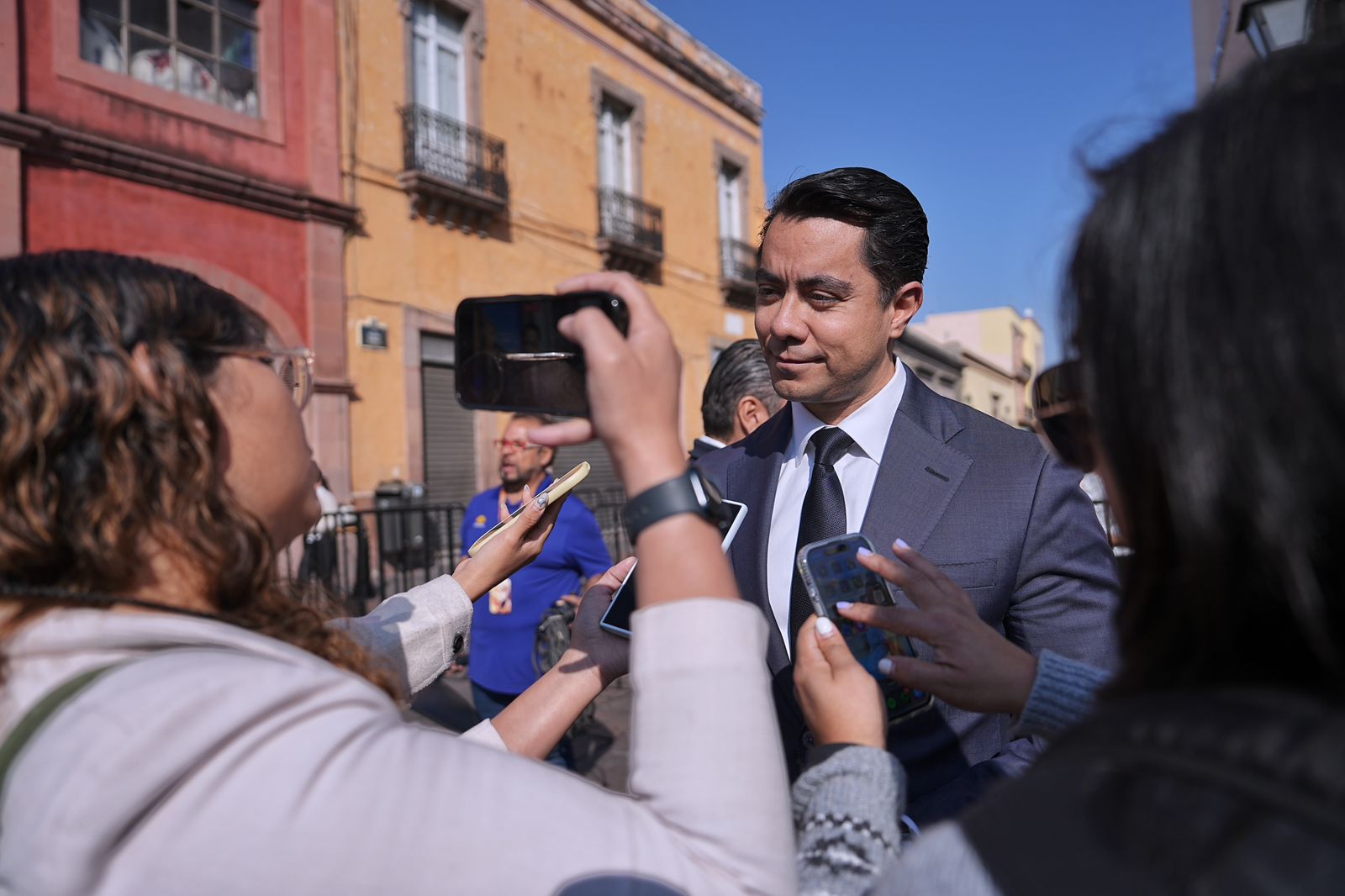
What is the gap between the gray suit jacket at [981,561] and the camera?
5.87 ft

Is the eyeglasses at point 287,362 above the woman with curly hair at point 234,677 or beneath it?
above

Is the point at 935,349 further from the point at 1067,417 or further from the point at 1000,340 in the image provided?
the point at 1067,417

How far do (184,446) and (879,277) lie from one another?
5.59ft

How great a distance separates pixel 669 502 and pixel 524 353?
0.40m

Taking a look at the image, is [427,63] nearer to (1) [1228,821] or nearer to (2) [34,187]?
(2) [34,187]

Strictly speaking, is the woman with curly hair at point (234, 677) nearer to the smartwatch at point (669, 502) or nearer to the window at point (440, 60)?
the smartwatch at point (669, 502)

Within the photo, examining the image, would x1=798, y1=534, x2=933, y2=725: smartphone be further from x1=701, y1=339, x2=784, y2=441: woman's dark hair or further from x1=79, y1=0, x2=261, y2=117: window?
x1=79, y1=0, x2=261, y2=117: window

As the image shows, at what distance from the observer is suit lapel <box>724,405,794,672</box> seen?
2039 millimetres

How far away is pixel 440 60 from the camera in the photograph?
11.9 metres

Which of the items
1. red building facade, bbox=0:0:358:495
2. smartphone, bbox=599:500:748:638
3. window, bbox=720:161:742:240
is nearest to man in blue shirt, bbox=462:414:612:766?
smartphone, bbox=599:500:748:638

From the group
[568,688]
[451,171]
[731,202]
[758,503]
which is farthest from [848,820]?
[731,202]

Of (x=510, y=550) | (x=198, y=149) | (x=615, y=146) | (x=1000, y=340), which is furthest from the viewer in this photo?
(x=1000, y=340)

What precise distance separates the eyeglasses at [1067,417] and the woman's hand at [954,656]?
279mm

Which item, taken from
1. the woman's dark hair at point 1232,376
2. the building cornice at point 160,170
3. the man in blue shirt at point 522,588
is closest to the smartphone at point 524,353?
the woman's dark hair at point 1232,376
